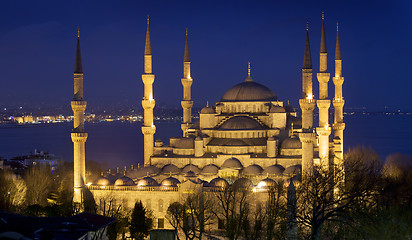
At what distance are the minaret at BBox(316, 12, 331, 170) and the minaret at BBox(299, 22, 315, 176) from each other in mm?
764

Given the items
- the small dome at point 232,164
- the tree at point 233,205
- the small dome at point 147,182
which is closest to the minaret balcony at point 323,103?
the small dome at point 232,164

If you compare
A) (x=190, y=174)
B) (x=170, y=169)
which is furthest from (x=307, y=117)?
(x=170, y=169)

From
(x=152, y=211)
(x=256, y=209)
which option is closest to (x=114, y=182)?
(x=152, y=211)

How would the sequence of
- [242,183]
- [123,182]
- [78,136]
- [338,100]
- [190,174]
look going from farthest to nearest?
[338,100], [190,174], [78,136], [123,182], [242,183]

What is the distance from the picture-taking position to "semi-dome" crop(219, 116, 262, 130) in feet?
113

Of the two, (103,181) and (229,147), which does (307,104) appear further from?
(103,181)

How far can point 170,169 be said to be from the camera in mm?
32281

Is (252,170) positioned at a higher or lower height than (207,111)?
lower

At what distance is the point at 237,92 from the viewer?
37.3 meters

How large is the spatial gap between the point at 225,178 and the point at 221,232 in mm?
4265

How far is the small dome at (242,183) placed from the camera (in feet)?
90.8

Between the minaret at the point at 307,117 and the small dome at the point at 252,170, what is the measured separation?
9.01ft

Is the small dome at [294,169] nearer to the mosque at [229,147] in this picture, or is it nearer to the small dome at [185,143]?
the mosque at [229,147]

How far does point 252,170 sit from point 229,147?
2.58 meters
